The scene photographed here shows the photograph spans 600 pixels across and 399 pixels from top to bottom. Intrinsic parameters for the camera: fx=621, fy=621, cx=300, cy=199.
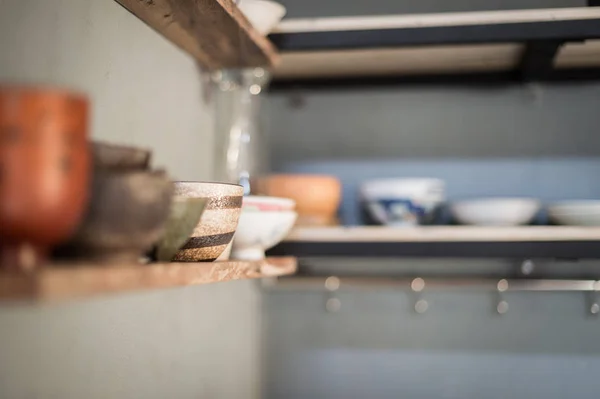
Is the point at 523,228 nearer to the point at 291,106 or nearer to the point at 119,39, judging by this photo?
the point at 291,106

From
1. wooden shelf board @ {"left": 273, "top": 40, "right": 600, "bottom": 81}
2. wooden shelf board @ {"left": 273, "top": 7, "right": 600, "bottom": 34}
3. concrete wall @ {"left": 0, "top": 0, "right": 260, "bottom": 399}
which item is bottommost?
concrete wall @ {"left": 0, "top": 0, "right": 260, "bottom": 399}

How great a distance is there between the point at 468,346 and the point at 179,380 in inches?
34.9

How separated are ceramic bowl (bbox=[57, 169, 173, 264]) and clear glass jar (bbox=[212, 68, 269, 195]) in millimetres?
823

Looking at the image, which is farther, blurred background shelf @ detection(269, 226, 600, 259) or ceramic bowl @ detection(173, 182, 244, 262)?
blurred background shelf @ detection(269, 226, 600, 259)

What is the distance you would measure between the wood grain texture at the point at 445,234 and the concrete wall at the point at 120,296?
0.29 m

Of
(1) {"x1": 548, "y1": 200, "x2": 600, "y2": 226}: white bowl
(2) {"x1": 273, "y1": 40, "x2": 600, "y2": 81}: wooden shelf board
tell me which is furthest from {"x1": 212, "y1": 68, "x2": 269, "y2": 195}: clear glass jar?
→ (1) {"x1": 548, "y1": 200, "x2": 600, "y2": 226}: white bowl

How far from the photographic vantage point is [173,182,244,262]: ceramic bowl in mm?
875

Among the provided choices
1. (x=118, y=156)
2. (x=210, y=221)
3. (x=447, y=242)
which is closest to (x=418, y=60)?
(x=447, y=242)

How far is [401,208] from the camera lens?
1.53 m

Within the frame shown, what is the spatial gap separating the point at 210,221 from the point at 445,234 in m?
0.73

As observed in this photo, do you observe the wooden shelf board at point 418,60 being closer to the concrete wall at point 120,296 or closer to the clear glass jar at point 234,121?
the clear glass jar at point 234,121

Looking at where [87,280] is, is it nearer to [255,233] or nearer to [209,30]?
[255,233]

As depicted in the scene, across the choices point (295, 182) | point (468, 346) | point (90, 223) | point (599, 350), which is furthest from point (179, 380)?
point (599, 350)

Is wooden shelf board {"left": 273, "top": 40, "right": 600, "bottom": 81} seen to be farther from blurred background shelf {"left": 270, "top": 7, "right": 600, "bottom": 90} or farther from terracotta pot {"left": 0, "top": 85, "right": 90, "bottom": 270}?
terracotta pot {"left": 0, "top": 85, "right": 90, "bottom": 270}
